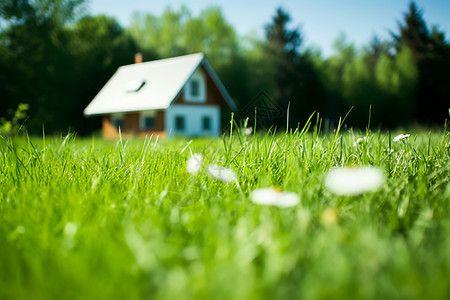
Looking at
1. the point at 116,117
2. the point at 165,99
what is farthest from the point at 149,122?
the point at 165,99

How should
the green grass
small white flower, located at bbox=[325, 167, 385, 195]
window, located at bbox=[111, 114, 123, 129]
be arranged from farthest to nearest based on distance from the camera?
window, located at bbox=[111, 114, 123, 129] < small white flower, located at bbox=[325, 167, 385, 195] < the green grass

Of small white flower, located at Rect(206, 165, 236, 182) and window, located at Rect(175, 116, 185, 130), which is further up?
small white flower, located at Rect(206, 165, 236, 182)

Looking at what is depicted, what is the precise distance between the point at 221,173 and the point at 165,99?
15375 millimetres

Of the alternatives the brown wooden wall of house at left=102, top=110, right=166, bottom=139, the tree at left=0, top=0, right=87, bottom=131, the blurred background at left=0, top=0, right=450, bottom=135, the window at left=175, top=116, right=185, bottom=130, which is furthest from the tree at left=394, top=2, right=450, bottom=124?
the tree at left=0, top=0, right=87, bottom=131

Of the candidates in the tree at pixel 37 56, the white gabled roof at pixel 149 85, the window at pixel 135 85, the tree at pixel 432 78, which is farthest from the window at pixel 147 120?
the tree at pixel 432 78

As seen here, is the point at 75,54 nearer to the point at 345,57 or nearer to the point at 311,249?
the point at 311,249

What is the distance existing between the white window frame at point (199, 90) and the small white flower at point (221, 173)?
58.7ft

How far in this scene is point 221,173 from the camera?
170 centimetres

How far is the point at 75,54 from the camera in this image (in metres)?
27.5

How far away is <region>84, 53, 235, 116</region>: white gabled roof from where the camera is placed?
56.1 ft

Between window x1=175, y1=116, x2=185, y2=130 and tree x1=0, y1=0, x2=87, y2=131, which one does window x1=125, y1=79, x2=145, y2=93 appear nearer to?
window x1=175, y1=116, x2=185, y2=130

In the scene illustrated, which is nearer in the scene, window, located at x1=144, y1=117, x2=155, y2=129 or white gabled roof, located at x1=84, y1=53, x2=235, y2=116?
white gabled roof, located at x1=84, y1=53, x2=235, y2=116

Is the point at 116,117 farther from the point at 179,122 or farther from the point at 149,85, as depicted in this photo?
the point at 179,122

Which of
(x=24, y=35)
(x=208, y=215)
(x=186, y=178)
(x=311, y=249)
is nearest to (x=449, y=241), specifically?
(x=311, y=249)
